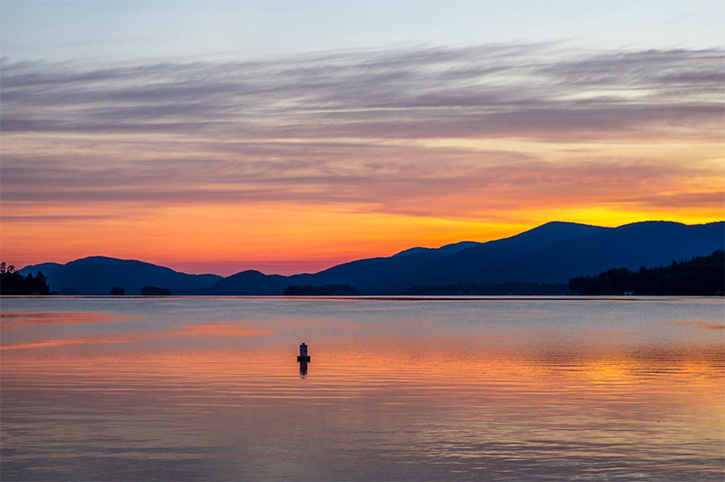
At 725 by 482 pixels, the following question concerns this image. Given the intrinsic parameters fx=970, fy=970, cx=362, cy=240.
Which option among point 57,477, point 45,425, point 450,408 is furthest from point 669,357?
point 57,477

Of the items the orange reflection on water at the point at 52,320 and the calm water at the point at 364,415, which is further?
the orange reflection on water at the point at 52,320

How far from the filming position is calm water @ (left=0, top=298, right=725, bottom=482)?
23.4 metres

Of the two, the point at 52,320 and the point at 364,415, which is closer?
the point at 364,415

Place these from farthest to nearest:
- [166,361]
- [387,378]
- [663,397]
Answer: [166,361] → [387,378] → [663,397]

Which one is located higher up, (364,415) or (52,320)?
(52,320)

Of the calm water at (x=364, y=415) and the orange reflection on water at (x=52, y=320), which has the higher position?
the orange reflection on water at (x=52, y=320)

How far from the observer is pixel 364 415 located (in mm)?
31828

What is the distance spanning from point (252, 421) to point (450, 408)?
7.30m

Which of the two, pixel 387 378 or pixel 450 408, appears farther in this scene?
pixel 387 378

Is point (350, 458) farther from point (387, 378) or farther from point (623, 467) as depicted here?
point (387, 378)

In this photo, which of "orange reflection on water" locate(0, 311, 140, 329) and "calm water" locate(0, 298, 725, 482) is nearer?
"calm water" locate(0, 298, 725, 482)

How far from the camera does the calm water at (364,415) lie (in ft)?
76.7

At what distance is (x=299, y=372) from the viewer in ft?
157

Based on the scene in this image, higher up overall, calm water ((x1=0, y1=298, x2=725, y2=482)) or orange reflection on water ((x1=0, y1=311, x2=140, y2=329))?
orange reflection on water ((x1=0, y1=311, x2=140, y2=329))
